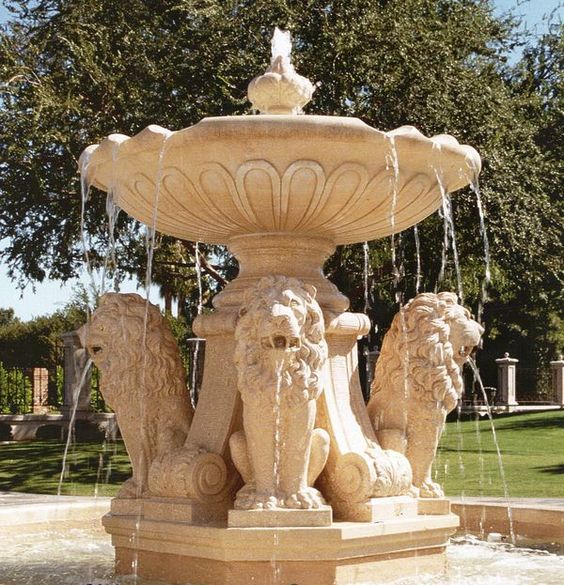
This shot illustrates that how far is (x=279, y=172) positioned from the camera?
227 inches

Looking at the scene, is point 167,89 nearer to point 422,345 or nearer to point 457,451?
point 457,451

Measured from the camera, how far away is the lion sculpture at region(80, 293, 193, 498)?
6352 mm

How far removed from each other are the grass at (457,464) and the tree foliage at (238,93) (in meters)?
2.83

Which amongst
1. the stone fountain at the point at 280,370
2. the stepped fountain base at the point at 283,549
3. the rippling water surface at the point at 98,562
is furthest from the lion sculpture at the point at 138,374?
the rippling water surface at the point at 98,562

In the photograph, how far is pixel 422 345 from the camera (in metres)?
6.38

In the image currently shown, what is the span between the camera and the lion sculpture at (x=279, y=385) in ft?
18.3

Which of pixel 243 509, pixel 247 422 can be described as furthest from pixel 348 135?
pixel 243 509

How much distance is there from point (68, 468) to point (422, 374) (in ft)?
32.9

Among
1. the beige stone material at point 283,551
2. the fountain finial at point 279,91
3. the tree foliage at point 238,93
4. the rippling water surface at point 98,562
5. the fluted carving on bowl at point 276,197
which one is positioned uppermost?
the tree foliage at point 238,93

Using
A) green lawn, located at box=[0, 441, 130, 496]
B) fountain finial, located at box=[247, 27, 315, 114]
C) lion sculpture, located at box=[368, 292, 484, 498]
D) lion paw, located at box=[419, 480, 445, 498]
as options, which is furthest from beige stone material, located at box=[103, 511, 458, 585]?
green lawn, located at box=[0, 441, 130, 496]

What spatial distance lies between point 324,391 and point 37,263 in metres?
13.6

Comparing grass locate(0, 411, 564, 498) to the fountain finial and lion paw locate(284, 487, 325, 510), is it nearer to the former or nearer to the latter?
lion paw locate(284, 487, 325, 510)

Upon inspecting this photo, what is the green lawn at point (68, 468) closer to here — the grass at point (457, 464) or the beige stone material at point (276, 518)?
the grass at point (457, 464)

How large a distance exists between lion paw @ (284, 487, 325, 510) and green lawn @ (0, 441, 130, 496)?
6.83 metres
